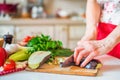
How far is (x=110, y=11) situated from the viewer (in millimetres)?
1476

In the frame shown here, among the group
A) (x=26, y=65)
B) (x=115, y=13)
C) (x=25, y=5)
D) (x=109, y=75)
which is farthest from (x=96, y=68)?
(x=25, y=5)

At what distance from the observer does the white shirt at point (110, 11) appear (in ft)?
4.70

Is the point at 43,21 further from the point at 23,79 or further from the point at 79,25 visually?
the point at 23,79

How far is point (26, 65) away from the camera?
0.99m

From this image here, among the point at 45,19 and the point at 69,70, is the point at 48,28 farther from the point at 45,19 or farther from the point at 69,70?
the point at 69,70

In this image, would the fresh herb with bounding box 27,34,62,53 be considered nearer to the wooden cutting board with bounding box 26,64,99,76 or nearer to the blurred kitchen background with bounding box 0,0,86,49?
the wooden cutting board with bounding box 26,64,99,76

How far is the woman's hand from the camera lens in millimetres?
999

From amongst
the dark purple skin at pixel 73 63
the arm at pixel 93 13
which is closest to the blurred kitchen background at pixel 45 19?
the arm at pixel 93 13

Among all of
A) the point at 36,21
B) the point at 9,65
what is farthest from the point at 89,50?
the point at 36,21

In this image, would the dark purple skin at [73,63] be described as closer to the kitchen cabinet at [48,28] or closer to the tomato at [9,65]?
the tomato at [9,65]

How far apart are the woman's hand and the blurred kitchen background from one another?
1.53 meters

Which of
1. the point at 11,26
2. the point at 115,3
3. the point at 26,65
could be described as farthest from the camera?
the point at 11,26

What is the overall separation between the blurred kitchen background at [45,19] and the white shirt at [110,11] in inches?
46.3

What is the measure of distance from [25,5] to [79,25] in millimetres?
725
